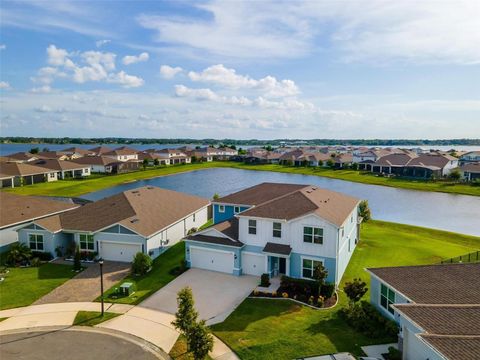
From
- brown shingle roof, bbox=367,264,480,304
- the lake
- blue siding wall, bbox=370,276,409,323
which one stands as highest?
brown shingle roof, bbox=367,264,480,304

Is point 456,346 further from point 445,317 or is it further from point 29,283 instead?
point 29,283

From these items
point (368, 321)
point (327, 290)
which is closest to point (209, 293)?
point (327, 290)

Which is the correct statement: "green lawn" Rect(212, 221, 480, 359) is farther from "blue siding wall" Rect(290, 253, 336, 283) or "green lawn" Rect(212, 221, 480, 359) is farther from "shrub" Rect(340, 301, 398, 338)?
"blue siding wall" Rect(290, 253, 336, 283)

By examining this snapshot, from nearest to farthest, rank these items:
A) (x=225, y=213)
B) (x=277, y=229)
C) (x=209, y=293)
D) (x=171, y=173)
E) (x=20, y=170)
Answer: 1. (x=209, y=293)
2. (x=277, y=229)
3. (x=225, y=213)
4. (x=20, y=170)
5. (x=171, y=173)

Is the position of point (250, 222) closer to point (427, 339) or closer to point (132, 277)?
point (132, 277)

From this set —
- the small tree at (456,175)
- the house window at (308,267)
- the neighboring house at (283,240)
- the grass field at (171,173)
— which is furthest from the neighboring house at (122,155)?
the house window at (308,267)

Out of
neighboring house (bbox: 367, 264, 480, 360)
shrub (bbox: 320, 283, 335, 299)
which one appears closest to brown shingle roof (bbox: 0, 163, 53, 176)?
shrub (bbox: 320, 283, 335, 299)

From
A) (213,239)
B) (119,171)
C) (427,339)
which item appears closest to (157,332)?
(213,239)
